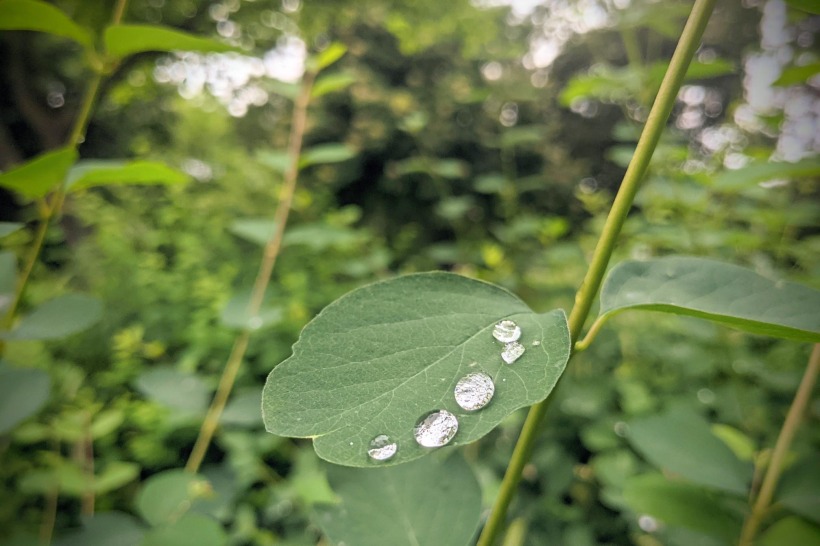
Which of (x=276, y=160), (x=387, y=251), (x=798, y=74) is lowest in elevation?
(x=387, y=251)

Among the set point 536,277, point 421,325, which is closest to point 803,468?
point 421,325

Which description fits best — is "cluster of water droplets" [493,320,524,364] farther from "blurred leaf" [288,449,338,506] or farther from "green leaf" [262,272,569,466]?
"blurred leaf" [288,449,338,506]

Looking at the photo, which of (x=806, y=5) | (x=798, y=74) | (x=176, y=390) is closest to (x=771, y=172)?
(x=798, y=74)

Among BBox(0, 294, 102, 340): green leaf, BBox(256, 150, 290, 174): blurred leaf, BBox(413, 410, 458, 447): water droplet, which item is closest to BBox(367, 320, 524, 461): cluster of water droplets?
BBox(413, 410, 458, 447): water droplet

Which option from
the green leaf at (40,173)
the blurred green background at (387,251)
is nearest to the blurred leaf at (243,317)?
the blurred green background at (387,251)

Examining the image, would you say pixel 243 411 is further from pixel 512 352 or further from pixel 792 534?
pixel 792 534

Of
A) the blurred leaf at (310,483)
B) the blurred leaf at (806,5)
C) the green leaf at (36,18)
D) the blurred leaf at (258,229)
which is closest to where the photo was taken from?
the blurred leaf at (806,5)

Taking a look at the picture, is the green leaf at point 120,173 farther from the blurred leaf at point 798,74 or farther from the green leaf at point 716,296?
the blurred leaf at point 798,74
